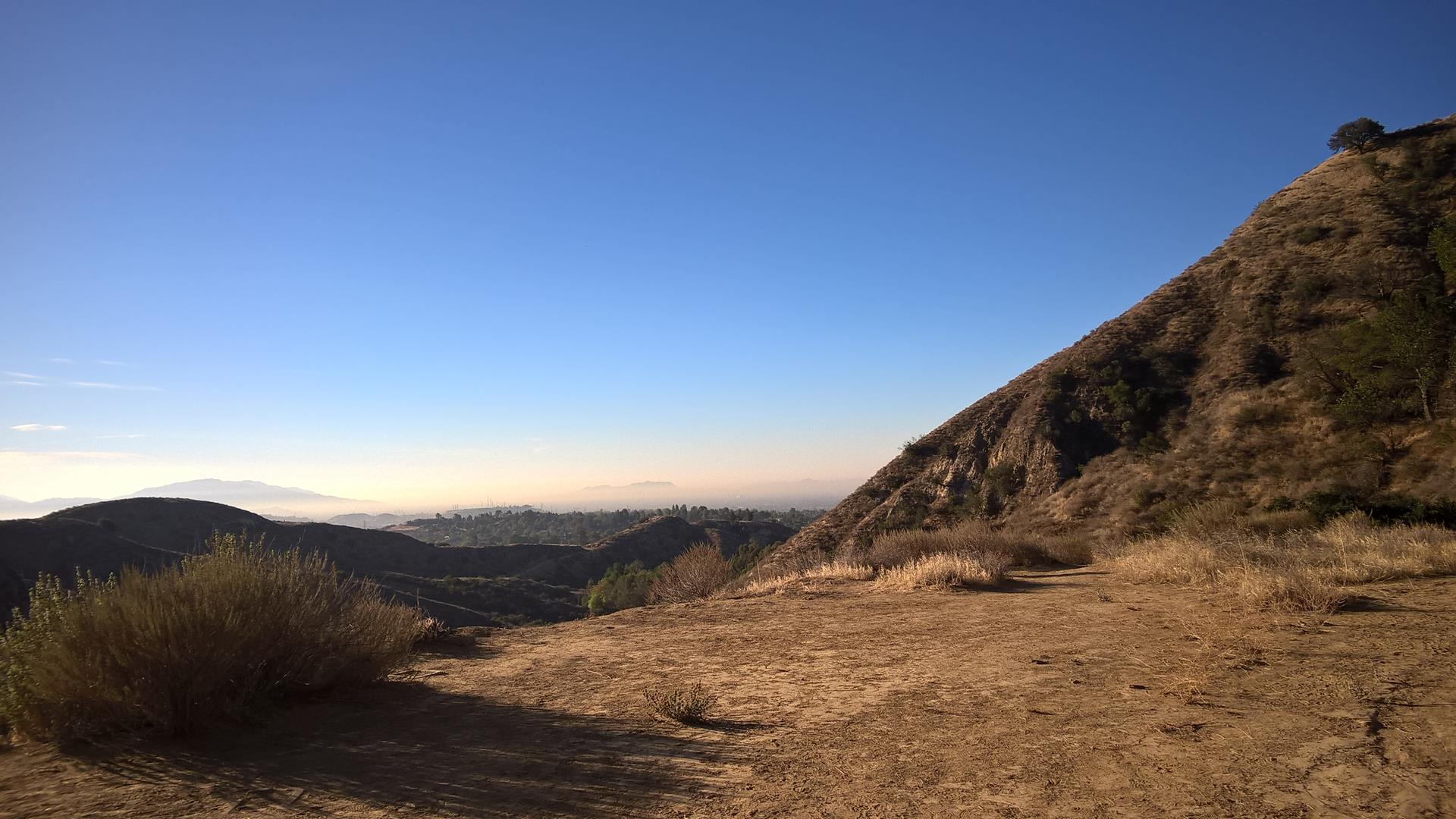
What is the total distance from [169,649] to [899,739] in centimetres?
497

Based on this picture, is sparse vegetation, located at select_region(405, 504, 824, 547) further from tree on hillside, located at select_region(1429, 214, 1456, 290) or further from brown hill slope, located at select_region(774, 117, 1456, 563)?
tree on hillside, located at select_region(1429, 214, 1456, 290)

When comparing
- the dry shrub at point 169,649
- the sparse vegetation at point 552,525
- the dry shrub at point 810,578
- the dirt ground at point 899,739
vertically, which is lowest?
the sparse vegetation at point 552,525

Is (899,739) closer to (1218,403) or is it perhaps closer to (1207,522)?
(1207,522)

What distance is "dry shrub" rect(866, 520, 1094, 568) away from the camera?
1456cm

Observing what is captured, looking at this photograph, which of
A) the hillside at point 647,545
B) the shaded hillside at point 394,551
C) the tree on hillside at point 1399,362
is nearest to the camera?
the tree on hillside at point 1399,362

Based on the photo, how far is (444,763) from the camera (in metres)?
4.32

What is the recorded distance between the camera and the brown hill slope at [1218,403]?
76.9 feet

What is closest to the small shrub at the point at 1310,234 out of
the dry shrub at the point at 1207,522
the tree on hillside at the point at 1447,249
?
the tree on hillside at the point at 1447,249

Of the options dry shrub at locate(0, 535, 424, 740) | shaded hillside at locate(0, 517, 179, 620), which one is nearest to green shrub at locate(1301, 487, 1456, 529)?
dry shrub at locate(0, 535, 424, 740)

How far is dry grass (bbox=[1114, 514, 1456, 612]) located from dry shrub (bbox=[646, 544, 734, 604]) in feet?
25.5

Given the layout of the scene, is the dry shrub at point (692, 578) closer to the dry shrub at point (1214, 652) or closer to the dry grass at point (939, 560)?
the dry grass at point (939, 560)

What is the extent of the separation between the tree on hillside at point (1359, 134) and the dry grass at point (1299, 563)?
138 feet

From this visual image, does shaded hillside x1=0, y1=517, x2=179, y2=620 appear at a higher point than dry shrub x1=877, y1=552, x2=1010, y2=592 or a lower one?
higher

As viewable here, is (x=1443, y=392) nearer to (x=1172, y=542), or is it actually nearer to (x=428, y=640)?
(x=1172, y=542)
